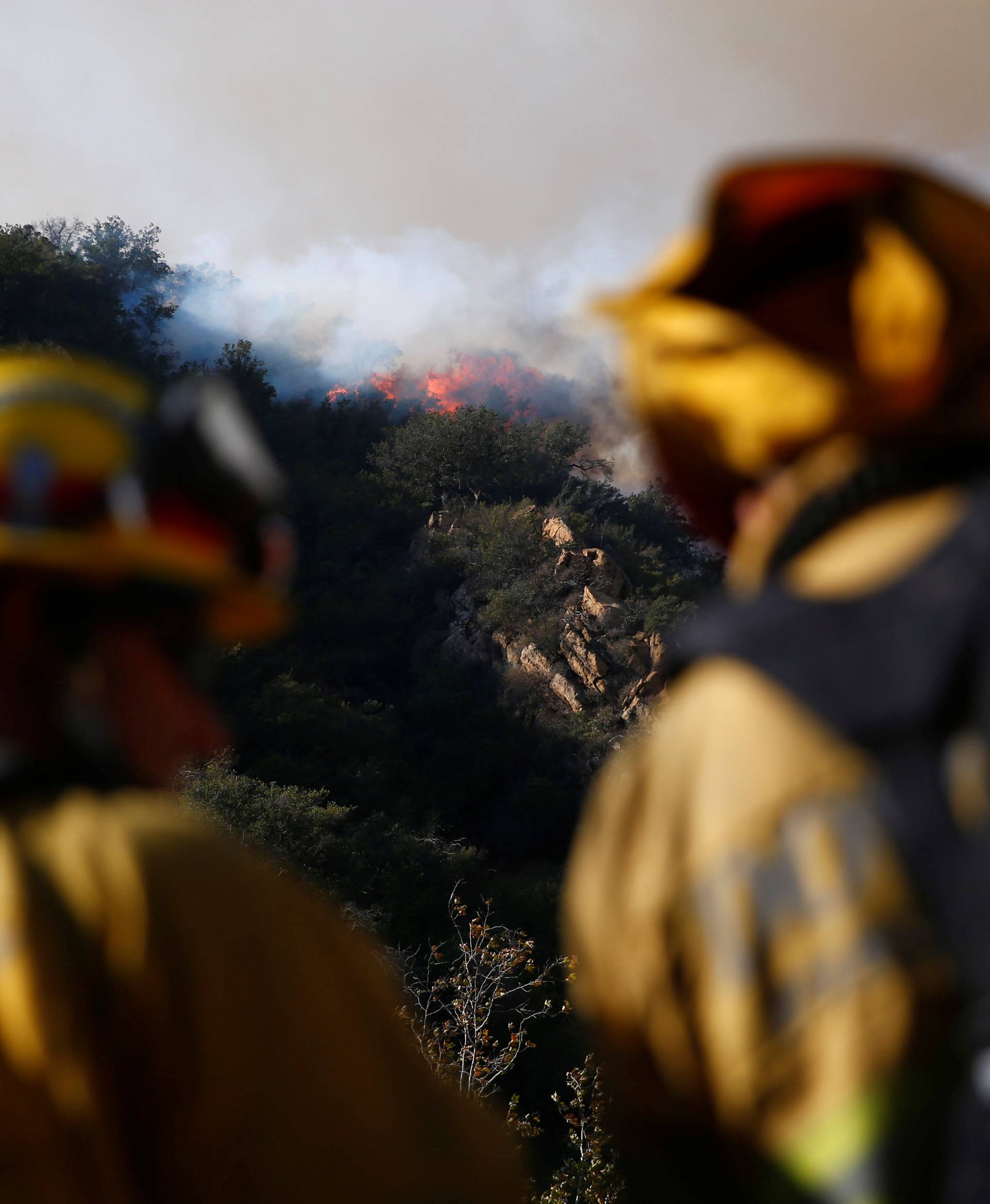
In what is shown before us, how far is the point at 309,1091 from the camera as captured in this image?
1.01 meters

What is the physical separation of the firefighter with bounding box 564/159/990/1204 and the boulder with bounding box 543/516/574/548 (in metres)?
29.8

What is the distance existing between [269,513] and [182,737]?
0.29 meters

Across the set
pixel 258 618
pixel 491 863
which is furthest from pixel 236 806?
pixel 258 618

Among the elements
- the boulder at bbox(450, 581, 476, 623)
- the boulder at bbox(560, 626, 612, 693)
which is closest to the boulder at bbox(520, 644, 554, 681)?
the boulder at bbox(560, 626, 612, 693)

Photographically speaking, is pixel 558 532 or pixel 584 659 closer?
pixel 584 659

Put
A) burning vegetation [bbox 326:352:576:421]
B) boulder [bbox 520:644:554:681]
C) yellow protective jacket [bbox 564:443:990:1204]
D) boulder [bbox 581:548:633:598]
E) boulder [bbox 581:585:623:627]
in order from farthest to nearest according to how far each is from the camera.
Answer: burning vegetation [bbox 326:352:576:421]
boulder [bbox 581:548:633:598]
boulder [bbox 581:585:623:627]
boulder [bbox 520:644:554:681]
yellow protective jacket [bbox 564:443:990:1204]

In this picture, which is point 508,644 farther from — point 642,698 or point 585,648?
point 642,698

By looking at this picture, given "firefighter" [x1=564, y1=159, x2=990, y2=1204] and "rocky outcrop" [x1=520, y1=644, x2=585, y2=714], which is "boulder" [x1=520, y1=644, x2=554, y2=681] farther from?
"firefighter" [x1=564, y1=159, x2=990, y2=1204]

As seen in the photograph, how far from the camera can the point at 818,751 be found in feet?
2.98

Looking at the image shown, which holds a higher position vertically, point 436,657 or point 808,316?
point 436,657

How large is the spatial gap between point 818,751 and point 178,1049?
60 centimetres

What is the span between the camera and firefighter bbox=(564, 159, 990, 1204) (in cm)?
86

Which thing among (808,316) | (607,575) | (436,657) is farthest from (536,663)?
(808,316)

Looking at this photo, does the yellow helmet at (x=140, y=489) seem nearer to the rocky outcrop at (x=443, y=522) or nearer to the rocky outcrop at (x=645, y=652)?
the rocky outcrop at (x=645, y=652)
